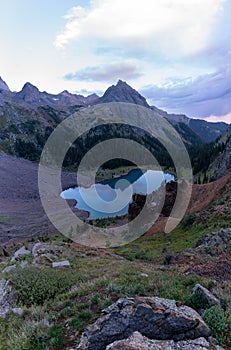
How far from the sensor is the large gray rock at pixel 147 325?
281 inches

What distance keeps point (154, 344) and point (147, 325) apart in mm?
601

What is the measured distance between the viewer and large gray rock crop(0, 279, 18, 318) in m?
12.7

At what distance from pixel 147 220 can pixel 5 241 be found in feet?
113

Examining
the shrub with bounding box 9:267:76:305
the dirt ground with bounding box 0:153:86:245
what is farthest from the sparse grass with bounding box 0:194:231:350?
the dirt ground with bounding box 0:153:86:245

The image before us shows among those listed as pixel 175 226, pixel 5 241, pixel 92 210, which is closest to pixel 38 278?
pixel 175 226

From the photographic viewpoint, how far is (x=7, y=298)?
1356 centimetres

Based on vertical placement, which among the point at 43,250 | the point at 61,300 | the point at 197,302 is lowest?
the point at 43,250

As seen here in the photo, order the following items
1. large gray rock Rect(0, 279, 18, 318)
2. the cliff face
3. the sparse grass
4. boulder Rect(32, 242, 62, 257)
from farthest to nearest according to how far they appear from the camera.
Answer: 1. the cliff face
2. boulder Rect(32, 242, 62, 257)
3. large gray rock Rect(0, 279, 18, 318)
4. the sparse grass

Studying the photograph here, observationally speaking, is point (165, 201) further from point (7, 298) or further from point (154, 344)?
point (154, 344)

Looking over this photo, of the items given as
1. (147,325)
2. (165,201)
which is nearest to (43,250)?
(147,325)

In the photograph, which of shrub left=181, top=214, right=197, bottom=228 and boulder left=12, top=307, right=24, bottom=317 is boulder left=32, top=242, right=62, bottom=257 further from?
shrub left=181, top=214, right=197, bottom=228

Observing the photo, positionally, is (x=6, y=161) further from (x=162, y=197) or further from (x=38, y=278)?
(x=38, y=278)

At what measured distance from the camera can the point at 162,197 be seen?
5266 cm

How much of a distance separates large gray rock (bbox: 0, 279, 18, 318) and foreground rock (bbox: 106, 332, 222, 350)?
306 inches
